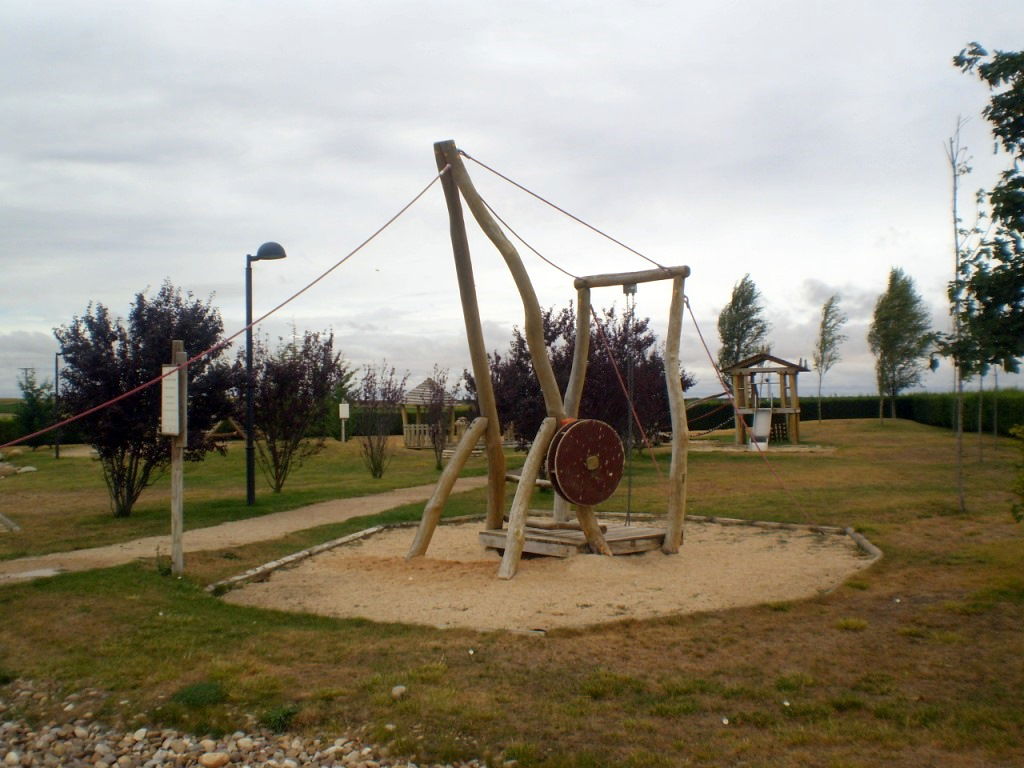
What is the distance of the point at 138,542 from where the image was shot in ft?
34.9

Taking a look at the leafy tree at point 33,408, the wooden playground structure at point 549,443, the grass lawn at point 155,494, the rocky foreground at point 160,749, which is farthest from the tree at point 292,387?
the leafy tree at point 33,408

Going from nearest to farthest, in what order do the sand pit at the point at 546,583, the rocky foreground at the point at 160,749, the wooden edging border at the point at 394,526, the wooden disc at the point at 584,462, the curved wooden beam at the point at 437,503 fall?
the rocky foreground at the point at 160,749, the sand pit at the point at 546,583, the wooden edging border at the point at 394,526, the wooden disc at the point at 584,462, the curved wooden beam at the point at 437,503

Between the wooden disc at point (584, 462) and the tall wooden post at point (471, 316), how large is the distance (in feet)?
2.71

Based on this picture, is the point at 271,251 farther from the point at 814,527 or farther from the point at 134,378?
the point at 814,527

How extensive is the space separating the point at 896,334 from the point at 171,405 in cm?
3697

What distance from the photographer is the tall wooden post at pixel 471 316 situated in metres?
8.92

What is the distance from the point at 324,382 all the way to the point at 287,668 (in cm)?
1156

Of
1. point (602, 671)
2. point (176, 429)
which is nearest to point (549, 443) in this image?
point (176, 429)

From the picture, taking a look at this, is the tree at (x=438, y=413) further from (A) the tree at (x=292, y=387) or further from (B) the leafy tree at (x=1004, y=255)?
(B) the leafy tree at (x=1004, y=255)

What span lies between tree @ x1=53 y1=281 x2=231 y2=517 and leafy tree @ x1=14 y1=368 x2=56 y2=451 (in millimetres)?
23271

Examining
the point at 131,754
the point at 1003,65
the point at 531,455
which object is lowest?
the point at 131,754

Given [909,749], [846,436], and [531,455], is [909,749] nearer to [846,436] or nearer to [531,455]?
[531,455]

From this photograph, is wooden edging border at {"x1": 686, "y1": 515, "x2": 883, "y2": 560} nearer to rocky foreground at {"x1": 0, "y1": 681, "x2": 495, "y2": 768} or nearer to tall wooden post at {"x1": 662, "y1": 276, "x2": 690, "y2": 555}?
tall wooden post at {"x1": 662, "y1": 276, "x2": 690, "y2": 555}

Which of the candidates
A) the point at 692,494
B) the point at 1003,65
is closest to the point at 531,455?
the point at 1003,65
